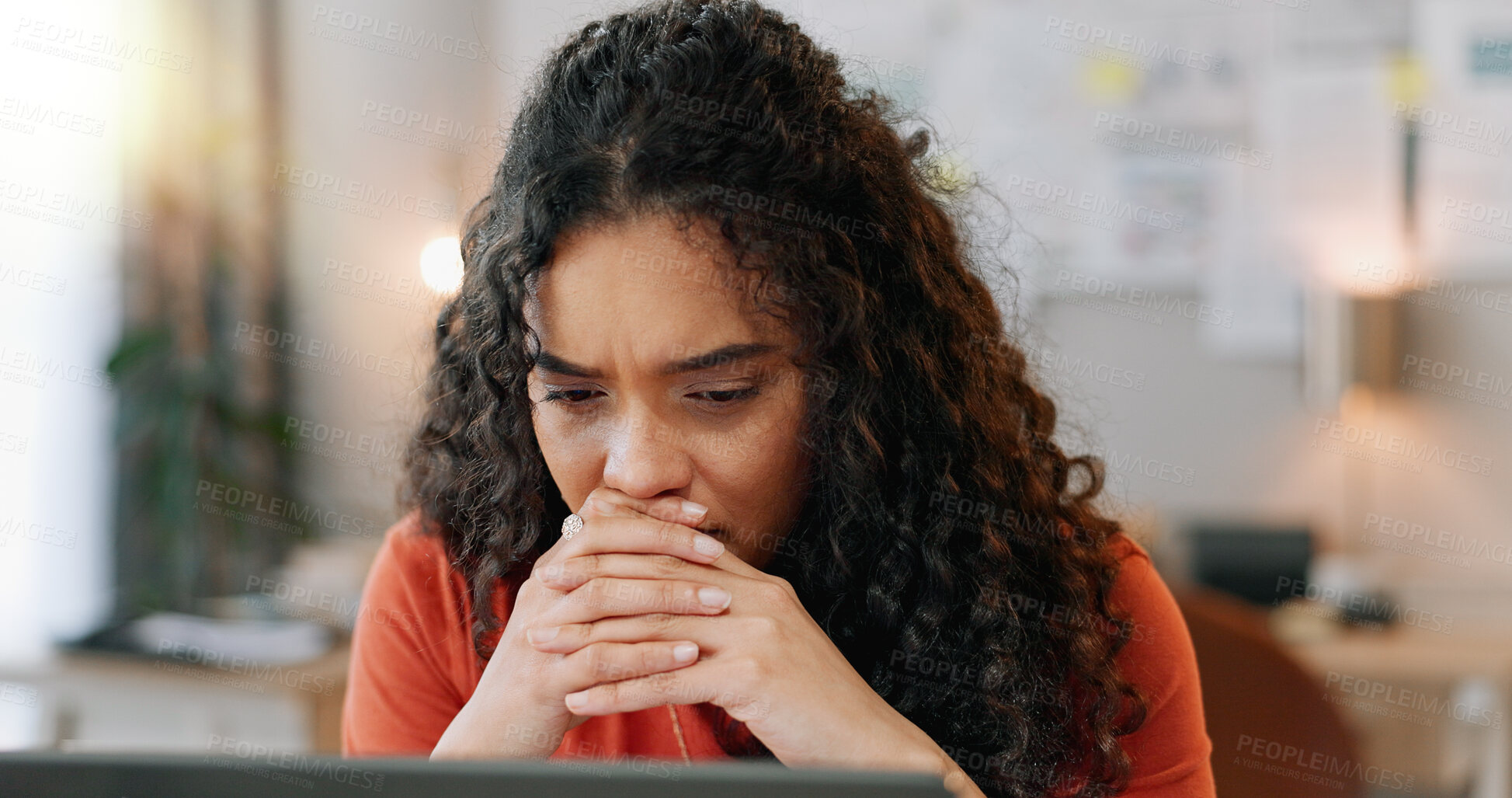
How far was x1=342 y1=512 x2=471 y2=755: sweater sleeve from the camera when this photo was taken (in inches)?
48.5

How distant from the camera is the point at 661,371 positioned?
948mm

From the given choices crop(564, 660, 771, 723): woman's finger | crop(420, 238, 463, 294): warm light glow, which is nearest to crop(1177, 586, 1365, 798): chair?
crop(564, 660, 771, 723): woman's finger

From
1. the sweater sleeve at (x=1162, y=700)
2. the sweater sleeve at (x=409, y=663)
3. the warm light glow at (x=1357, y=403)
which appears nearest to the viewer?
the sweater sleeve at (x=1162, y=700)

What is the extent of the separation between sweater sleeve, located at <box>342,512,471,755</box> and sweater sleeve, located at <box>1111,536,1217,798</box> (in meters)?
0.73

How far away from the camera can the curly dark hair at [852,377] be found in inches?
38.9

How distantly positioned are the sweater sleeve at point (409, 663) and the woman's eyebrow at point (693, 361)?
0.38 meters

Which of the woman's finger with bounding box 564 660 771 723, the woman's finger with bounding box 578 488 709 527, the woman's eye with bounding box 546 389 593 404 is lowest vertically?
the woman's finger with bounding box 564 660 771 723

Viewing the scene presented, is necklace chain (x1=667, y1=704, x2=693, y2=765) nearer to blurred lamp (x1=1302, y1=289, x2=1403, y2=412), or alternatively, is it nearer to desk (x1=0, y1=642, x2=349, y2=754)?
desk (x1=0, y1=642, x2=349, y2=754)

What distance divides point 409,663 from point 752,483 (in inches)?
19.4

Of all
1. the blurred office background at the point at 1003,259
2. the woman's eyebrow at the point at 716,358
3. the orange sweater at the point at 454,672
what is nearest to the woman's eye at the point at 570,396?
the woman's eyebrow at the point at 716,358

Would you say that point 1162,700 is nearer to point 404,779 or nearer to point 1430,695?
point 404,779

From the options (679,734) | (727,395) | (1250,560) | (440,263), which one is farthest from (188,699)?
(1250,560)

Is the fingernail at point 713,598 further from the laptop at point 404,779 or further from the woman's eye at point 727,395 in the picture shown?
the laptop at point 404,779

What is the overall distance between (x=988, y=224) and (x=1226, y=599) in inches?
64.8
